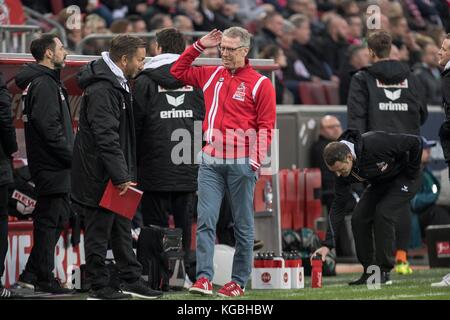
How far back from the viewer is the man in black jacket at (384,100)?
13.4m

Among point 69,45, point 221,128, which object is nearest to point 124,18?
point 69,45

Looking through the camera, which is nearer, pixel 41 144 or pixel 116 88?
pixel 116 88

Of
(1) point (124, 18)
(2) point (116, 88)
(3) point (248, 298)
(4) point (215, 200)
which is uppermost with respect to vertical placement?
(1) point (124, 18)

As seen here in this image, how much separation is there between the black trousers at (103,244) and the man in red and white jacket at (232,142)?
1.85 ft

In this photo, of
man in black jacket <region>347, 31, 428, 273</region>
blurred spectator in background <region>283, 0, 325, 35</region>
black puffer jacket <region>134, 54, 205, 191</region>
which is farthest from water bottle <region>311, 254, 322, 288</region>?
blurred spectator in background <region>283, 0, 325, 35</region>

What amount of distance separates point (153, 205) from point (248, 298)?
173cm

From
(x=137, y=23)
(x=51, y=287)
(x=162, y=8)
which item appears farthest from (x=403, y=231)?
(x=162, y=8)

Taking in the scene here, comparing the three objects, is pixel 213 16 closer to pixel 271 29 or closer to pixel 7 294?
pixel 271 29

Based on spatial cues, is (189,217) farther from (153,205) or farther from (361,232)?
(361,232)

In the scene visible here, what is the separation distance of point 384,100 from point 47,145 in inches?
151

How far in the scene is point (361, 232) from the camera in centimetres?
1224

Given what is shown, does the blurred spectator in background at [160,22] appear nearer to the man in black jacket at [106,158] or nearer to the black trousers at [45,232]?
the black trousers at [45,232]

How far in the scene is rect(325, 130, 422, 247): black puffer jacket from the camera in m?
11.5

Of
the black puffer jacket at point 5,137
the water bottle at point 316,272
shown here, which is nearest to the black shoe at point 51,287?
the black puffer jacket at point 5,137
